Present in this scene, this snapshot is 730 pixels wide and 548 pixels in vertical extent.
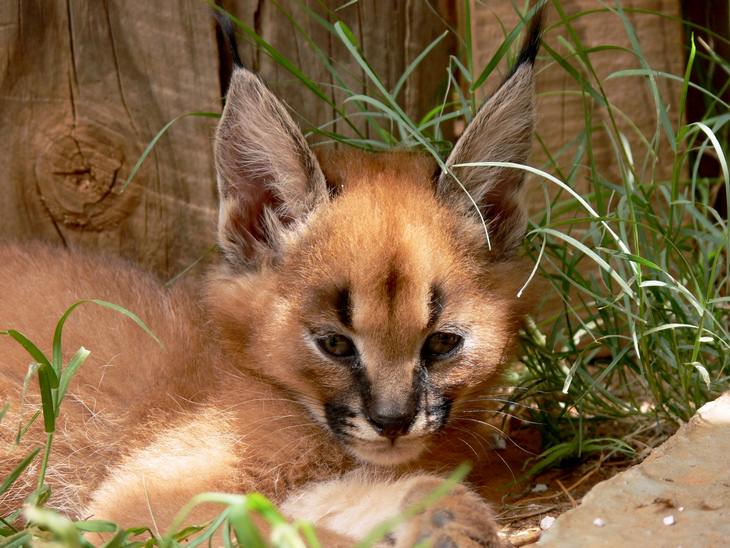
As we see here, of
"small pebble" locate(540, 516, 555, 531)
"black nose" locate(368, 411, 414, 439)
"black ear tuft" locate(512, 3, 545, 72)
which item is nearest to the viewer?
"black nose" locate(368, 411, 414, 439)

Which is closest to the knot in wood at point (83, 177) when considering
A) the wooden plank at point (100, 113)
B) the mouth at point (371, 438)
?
the wooden plank at point (100, 113)

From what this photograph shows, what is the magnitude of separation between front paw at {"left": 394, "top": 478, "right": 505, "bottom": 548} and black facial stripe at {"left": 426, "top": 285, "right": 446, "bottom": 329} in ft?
1.77

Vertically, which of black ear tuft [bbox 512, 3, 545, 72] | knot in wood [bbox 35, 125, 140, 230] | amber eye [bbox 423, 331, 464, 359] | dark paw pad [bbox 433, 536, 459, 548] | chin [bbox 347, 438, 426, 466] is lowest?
dark paw pad [bbox 433, 536, 459, 548]

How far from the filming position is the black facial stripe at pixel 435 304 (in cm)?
317

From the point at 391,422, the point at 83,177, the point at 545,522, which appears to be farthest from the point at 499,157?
the point at 83,177

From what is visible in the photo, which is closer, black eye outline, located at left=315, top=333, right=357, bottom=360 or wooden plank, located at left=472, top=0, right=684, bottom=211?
black eye outline, located at left=315, top=333, right=357, bottom=360

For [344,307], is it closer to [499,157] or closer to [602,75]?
[499,157]

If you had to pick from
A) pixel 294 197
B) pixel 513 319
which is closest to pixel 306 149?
pixel 294 197

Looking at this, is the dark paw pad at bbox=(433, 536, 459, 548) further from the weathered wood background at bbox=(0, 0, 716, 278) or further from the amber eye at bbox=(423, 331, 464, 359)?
the weathered wood background at bbox=(0, 0, 716, 278)

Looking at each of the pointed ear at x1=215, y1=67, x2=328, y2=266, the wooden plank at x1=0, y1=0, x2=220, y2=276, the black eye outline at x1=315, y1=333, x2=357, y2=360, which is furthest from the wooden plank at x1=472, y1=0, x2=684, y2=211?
the black eye outline at x1=315, y1=333, x2=357, y2=360

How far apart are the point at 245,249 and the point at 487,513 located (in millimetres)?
1211

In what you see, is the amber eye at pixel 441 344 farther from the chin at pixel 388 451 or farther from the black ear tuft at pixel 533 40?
the black ear tuft at pixel 533 40

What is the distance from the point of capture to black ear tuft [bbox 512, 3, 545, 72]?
10.7 ft

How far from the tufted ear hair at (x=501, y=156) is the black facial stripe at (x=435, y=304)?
356 mm
